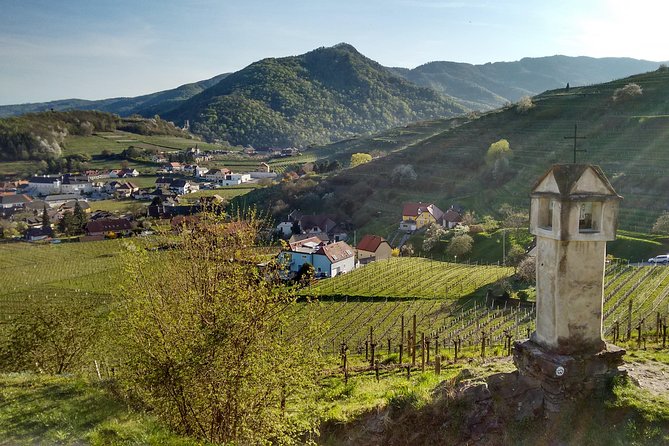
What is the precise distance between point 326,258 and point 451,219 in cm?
2317

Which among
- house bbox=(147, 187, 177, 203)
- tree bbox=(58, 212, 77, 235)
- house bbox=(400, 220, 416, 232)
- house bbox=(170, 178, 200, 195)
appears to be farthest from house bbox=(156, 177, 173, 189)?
house bbox=(400, 220, 416, 232)

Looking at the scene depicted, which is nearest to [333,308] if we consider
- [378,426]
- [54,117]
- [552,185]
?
[378,426]

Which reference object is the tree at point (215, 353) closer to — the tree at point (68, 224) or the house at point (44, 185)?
the tree at point (68, 224)

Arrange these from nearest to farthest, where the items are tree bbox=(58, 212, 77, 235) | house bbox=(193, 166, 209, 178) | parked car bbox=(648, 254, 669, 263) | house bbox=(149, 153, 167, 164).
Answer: parked car bbox=(648, 254, 669, 263) < tree bbox=(58, 212, 77, 235) < house bbox=(193, 166, 209, 178) < house bbox=(149, 153, 167, 164)

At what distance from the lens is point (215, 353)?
8742 millimetres

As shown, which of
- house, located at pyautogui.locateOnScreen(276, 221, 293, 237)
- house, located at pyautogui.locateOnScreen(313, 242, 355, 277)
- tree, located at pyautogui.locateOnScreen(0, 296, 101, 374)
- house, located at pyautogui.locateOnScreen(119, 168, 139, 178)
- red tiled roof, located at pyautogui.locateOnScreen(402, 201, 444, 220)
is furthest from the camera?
house, located at pyautogui.locateOnScreen(119, 168, 139, 178)

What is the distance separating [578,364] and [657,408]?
4.62ft

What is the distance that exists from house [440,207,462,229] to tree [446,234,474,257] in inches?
413

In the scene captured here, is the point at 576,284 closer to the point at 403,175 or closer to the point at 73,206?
the point at 403,175

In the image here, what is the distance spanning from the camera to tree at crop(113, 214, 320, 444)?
876 cm

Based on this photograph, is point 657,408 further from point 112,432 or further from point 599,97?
point 599,97

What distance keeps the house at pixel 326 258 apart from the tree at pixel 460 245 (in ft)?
37.8

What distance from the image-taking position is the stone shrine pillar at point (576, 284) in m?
9.41

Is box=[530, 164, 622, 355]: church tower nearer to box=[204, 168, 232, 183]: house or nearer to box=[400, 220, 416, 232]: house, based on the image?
box=[400, 220, 416, 232]: house
